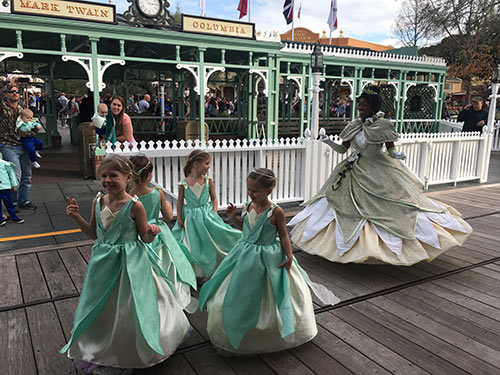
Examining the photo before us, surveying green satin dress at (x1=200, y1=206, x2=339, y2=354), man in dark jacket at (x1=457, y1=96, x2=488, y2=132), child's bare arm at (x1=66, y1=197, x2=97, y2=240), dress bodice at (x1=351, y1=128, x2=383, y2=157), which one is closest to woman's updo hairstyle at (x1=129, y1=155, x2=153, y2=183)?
child's bare arm at (x1=66, y1=197, x2=97, y2=240)

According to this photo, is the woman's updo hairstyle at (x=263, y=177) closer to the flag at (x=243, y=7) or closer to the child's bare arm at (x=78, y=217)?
the child's bare arm at (x=78, y=217)

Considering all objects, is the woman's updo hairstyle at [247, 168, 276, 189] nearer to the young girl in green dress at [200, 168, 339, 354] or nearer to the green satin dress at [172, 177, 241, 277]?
the young girl in green dress at [200, 168, 339, 354]

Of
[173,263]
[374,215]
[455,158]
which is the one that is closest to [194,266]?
[173,263]

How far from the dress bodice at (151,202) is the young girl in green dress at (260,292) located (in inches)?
29.5

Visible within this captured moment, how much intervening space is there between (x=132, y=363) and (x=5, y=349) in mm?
1007

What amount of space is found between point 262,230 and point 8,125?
4880mm

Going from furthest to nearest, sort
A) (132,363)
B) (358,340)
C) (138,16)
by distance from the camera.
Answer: (138,16) → (358,340) → (132,363)

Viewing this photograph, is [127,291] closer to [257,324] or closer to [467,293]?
[257,324]

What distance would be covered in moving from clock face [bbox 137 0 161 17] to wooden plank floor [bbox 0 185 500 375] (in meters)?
7.39

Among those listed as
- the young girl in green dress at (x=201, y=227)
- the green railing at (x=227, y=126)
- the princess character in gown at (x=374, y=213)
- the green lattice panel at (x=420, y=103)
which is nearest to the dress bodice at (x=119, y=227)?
the young girl in green dress at (x=201, y=227)

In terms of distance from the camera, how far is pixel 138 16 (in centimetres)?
1014

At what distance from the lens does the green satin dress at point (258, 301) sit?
263 centimetres

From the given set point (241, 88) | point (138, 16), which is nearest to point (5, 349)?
point (138, 16)

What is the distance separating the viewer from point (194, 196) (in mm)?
3881
